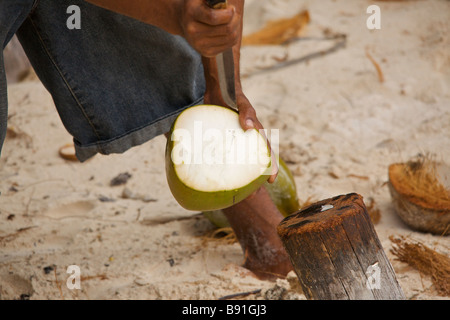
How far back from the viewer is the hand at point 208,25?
1157 millimetres

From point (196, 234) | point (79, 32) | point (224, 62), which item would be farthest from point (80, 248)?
point (224, 62)

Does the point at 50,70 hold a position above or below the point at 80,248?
above

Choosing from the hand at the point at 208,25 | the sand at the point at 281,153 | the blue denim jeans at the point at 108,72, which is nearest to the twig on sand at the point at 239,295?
the sand at the point at 281,153

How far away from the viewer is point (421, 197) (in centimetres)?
192

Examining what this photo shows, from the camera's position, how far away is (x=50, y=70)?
1.57m

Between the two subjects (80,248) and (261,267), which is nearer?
(261,267)

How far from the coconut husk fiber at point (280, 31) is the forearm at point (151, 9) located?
2681mm

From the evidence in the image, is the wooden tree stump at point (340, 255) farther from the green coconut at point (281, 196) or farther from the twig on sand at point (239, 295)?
the green coconut at point (281, 196)

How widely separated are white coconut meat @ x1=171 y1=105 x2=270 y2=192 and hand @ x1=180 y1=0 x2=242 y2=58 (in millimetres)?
239

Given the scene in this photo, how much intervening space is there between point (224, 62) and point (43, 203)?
1334 millimetres

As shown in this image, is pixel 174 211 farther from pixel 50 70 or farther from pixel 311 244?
pixel 311 244

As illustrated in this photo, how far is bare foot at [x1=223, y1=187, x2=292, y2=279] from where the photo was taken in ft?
5.94

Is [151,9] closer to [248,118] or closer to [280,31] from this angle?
[248,118]

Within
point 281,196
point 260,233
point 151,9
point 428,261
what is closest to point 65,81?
point 151,9
